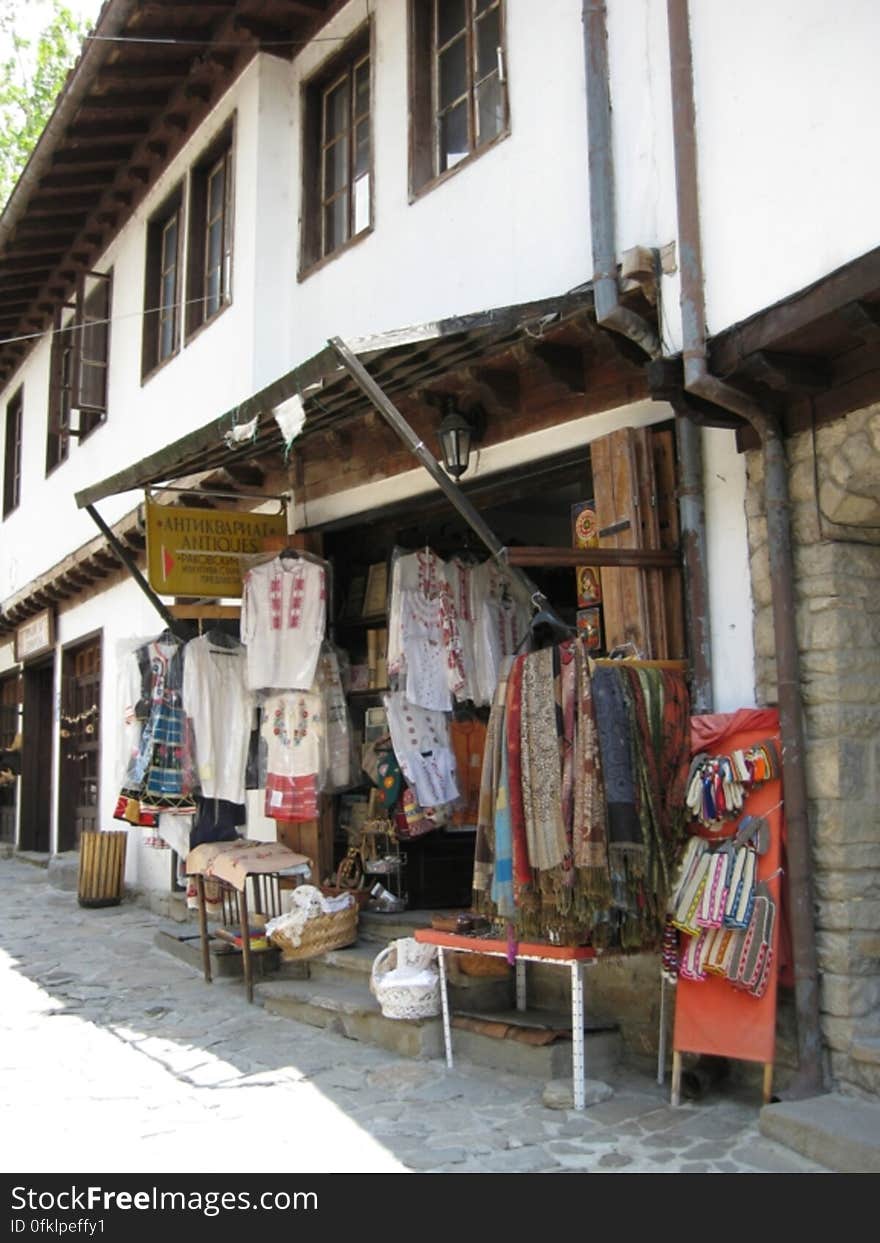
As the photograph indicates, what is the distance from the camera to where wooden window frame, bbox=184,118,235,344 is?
917 centimetres

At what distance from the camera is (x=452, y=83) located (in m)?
6.91

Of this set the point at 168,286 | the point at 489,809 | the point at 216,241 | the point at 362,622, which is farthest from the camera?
the point at 168,286

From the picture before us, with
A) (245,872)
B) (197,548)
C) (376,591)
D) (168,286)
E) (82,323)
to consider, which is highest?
(82,323)

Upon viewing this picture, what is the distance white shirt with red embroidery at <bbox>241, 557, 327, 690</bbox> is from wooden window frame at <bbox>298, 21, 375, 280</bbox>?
229 cm

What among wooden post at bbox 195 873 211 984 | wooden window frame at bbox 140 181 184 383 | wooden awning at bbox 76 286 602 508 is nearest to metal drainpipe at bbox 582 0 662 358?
wooden awning at bbox 76 286 602 508

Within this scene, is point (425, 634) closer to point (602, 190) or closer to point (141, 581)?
point (141, 581)

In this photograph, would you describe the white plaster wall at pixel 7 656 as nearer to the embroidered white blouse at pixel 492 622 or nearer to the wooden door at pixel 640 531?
the embroidered white blouse at pixel 492 622

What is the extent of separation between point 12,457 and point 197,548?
9588 mm

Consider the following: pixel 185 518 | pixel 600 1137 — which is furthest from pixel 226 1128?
pixel 185 518

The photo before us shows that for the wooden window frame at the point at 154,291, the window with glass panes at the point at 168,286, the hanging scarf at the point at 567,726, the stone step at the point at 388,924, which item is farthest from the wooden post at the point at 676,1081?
the wooden window frame at the point at 154,291

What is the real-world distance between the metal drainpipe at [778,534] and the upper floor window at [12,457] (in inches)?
500

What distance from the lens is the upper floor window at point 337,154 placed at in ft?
25.6

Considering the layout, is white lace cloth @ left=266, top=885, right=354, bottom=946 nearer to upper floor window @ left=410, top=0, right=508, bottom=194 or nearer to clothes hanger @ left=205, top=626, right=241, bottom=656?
clothes hanger @ left=205, top=626, right=241, bottom=656

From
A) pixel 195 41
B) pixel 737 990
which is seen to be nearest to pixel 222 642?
pixel 737 990
